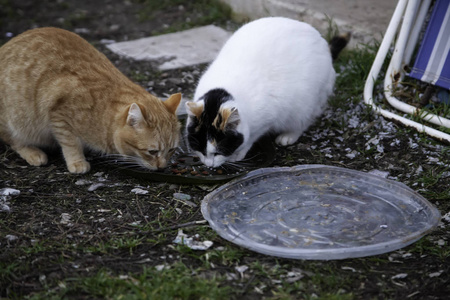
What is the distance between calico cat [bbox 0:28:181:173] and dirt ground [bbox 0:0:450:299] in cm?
20

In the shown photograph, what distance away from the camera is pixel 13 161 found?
3.98m

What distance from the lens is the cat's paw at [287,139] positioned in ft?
14.1

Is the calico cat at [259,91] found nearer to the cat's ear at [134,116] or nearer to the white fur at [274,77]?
the white fur at [274,77]

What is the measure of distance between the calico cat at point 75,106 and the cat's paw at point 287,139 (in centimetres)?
98

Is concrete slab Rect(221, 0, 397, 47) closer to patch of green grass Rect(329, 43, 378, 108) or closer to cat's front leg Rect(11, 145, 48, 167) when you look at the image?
patch of green grass Rect(329, 43, 378, 108)

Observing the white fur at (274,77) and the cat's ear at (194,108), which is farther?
the white fur at (274,77)

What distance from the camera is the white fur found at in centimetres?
389

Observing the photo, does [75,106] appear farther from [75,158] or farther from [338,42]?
[338,42]

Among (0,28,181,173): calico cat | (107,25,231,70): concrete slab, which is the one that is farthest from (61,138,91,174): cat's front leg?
(107,25,231,70): concrete slab

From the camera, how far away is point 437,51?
431 centimetres

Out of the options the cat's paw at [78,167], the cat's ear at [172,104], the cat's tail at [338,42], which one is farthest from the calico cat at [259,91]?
the cat's paw at [78,167]

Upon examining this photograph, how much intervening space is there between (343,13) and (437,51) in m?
1.67

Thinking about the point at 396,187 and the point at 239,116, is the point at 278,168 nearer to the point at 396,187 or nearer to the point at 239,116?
the point at 239,116

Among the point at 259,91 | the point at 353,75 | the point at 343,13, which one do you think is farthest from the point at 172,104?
the point at 343,13
